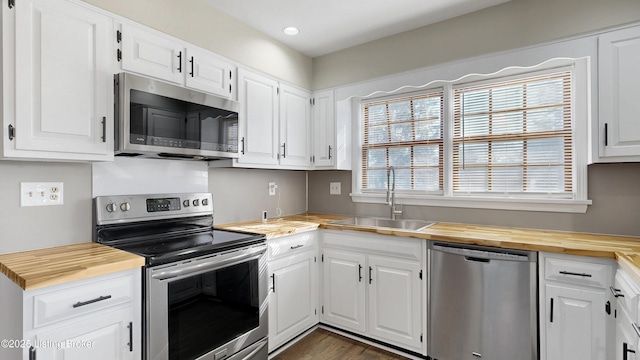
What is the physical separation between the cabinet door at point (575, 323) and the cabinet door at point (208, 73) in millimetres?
2484

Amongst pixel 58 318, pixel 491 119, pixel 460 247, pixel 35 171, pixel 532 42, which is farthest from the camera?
pixel 491 119

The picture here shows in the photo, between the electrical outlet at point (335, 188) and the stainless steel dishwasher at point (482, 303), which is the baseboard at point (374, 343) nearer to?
the stainless steel dishwasher at point (482, 303)

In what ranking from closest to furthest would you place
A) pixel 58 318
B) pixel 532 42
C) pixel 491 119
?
1. pixel 58 318
2. pixel 532 42
3. pixel 491 119

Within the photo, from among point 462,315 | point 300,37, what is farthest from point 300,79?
point 462,315

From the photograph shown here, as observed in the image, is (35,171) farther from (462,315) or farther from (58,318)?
(462,315)

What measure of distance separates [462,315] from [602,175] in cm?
134

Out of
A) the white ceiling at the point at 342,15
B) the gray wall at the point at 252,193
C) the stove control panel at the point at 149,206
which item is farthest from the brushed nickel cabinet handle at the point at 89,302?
the white ceiling at the point at 342,15

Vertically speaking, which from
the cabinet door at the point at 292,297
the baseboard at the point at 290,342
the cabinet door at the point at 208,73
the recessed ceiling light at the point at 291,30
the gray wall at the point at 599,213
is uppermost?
the recessed ceiling light at the point at 291,30

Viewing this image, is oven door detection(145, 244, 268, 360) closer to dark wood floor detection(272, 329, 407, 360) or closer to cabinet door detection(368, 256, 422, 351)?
dark wood floor detection(272, 329, 407, 360)

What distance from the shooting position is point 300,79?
3.24 metres

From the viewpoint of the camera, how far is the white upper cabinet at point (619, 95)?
1.90 metres

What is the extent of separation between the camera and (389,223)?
3018mm

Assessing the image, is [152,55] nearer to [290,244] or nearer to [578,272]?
[290,244]

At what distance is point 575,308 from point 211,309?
204cm
